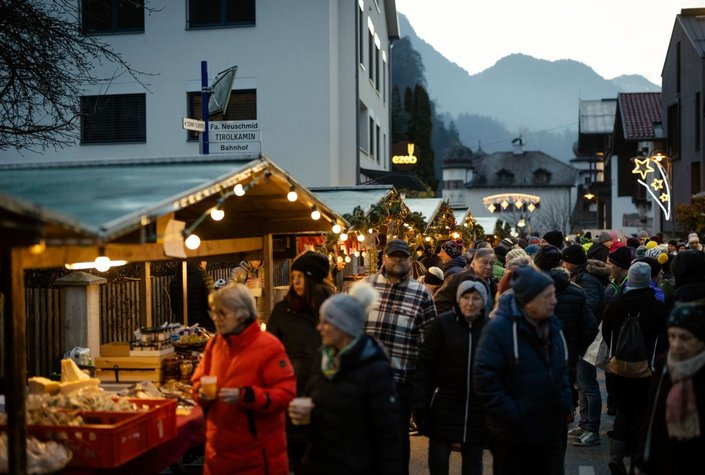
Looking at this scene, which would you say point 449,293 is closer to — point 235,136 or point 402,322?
point 402,322

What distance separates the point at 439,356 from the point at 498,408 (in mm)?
1136

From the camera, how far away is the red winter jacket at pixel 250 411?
17.0ft

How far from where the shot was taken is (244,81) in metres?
21.6

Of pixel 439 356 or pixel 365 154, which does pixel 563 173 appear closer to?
pixel 365 154

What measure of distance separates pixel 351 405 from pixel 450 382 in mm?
1879

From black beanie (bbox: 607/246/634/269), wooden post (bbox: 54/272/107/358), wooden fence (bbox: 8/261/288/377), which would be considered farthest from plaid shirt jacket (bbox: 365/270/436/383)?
wooden post (bbox: 54/272/107/358)

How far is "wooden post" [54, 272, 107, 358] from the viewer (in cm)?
989

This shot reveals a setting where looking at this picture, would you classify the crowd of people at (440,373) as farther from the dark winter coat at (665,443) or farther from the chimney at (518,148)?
the chimney at (518,148)

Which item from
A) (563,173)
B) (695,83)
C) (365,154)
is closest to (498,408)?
(365,154)

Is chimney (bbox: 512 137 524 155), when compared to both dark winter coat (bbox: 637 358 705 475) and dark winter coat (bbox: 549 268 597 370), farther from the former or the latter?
dark winter coat (bbox: 637 358 705 475)

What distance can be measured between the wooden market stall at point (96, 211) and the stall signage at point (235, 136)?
3.56m

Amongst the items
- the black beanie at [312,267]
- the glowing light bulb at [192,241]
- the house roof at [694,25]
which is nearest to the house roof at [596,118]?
the house roof at [694,25]

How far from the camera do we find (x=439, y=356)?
20.9ft

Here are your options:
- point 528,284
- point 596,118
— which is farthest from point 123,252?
point 596,118
